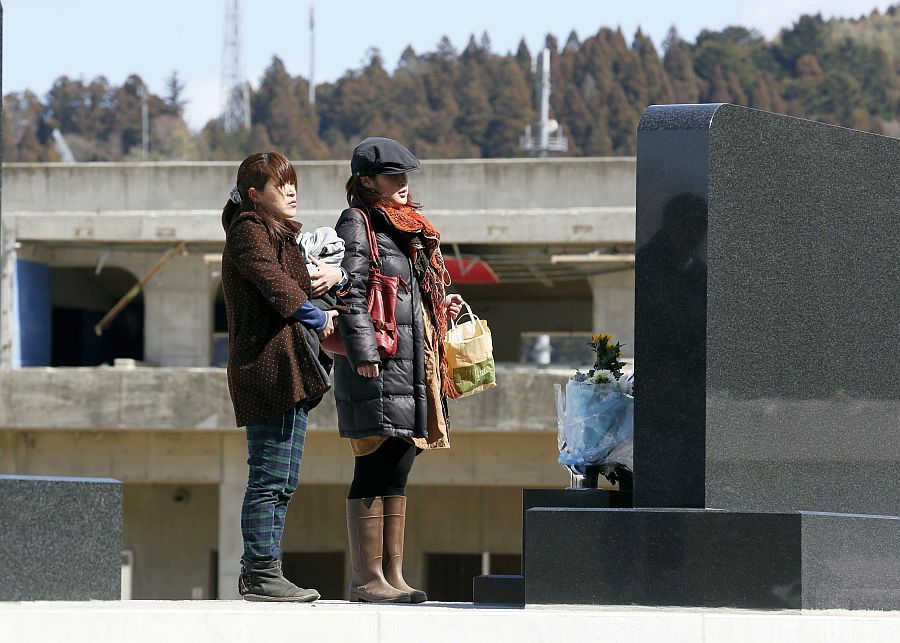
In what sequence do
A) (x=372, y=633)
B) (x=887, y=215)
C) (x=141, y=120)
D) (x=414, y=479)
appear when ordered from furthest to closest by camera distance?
(x=141, y=120)
(x=414, y=479)
(x=887, y=215)
(x=372, y=633)

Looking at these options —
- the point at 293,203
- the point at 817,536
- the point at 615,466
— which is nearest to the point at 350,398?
the point at 293,203

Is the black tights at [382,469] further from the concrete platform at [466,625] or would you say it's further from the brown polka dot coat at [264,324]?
the concrete platform at [466,625]

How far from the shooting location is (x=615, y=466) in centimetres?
671

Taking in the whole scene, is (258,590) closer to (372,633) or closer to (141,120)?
(372,633)

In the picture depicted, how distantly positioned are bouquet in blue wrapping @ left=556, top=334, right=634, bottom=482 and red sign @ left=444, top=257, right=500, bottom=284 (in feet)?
63.8

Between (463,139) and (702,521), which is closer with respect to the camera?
(702,521)

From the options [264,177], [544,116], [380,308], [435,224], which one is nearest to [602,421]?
[380,308]

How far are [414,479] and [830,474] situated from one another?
18.5 meters

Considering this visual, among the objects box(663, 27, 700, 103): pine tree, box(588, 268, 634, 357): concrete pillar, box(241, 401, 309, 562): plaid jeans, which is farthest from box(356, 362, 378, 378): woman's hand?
box(663, 27, 700, 103): pine tree

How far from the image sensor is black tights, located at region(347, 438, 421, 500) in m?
6.23

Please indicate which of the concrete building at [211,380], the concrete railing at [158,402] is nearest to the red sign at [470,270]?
the concrete building at [211,380]

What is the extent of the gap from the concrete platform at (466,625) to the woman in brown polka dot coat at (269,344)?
1.83ft

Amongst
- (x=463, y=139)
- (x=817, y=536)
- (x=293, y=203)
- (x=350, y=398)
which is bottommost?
(x=817, y=536)

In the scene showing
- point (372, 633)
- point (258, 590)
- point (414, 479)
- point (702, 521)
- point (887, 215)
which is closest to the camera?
point (372, 633)
